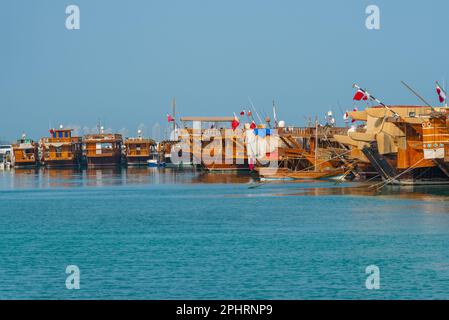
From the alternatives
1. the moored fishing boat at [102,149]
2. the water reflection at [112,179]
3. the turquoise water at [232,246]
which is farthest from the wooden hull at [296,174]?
the moored fishing boat at [102,149]

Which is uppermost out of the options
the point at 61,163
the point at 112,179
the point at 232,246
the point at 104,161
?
the point at 104,161

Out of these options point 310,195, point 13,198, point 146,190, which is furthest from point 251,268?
point 146,190

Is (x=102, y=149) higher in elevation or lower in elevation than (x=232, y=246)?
higher

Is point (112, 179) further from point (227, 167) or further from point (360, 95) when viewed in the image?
point (360, 95)

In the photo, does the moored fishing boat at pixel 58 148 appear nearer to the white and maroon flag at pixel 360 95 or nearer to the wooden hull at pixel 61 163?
the wooden hull at pixel 61 163

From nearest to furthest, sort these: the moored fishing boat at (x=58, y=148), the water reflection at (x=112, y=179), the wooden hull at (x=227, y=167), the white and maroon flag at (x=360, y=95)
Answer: the white and maroon flag at (x=360, y=95) → the water reflection at (x=112, y=179) → the wooden hull at (x=227, y=167) → the moored fishing boat at (x=58, y=148)

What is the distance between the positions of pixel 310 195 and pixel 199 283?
43.2 meters

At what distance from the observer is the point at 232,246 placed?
1818 inches

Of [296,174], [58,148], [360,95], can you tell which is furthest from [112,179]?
[58,148]

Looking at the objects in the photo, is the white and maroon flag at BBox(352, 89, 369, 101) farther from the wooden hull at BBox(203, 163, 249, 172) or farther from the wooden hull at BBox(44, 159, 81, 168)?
the wooden hull at BBox(44, 159, 81, 168)

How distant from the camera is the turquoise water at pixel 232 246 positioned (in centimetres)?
3562

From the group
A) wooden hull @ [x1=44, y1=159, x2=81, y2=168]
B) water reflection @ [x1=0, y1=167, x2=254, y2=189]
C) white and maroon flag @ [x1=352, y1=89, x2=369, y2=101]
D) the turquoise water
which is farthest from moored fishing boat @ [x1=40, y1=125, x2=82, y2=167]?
white and maroon flag @ [x1=352, y1=89, x2=369, y2=101]

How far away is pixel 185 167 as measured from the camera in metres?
186

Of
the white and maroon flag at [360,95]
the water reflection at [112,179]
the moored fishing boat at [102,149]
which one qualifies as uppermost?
the white and maroon flag at [360,95]
